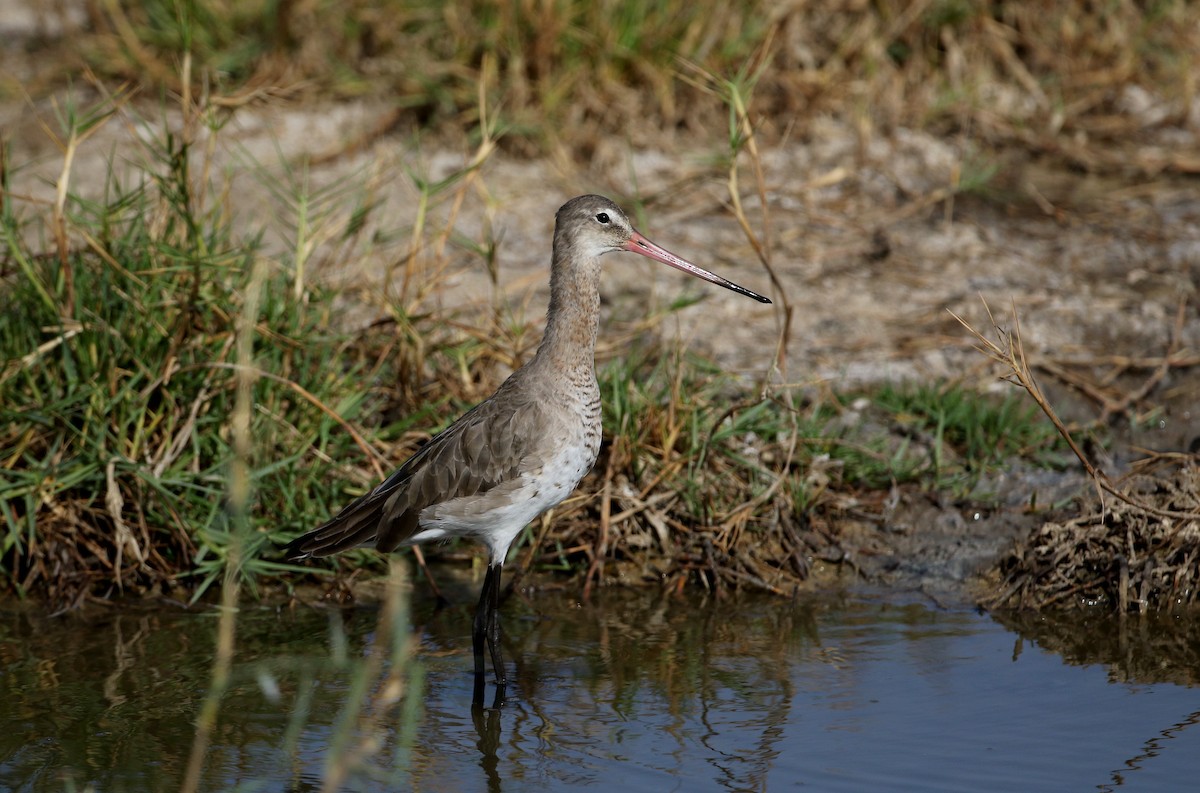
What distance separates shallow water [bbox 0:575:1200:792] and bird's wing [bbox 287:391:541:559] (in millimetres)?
448

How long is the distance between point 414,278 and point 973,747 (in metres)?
3.81

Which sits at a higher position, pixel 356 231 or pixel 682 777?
pixel 356 231

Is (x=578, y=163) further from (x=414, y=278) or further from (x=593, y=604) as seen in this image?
(x=593, y=604)

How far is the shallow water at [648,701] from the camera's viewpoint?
4629mm

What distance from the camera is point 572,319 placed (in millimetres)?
5398

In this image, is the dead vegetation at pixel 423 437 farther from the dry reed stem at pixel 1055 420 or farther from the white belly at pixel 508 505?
the white belly at pixel 508 505

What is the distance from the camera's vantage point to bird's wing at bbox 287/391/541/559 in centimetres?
523

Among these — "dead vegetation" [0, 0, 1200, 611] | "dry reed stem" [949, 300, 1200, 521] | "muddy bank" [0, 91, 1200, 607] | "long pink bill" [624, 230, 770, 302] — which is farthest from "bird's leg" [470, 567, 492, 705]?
"dry reed stem" [949, 300, 1200, 521]

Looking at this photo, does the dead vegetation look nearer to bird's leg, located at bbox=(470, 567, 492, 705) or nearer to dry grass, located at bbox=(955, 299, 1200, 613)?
dry grass, located at bbox=(955, 299, 1200, 613)

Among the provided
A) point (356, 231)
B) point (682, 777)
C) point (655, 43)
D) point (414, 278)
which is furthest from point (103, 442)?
point (655, 43)

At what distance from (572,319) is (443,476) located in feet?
2.40

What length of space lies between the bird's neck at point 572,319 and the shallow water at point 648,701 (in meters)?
1.13

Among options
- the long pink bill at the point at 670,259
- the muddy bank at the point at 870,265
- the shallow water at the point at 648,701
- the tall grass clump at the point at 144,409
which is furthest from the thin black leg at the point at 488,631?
the muddy bank at the point at 870,265

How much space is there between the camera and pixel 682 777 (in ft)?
15.2
